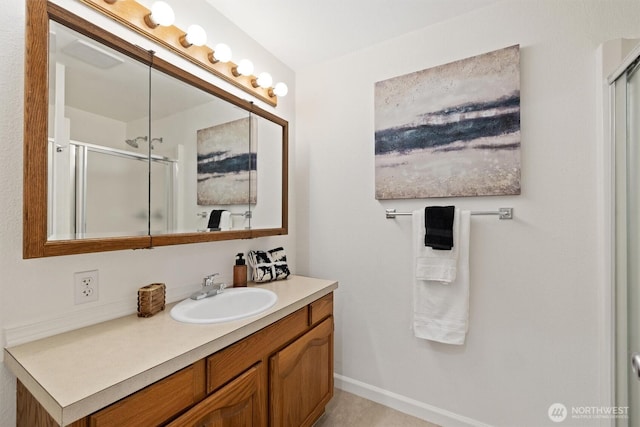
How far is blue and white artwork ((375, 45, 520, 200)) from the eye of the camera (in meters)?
1.46

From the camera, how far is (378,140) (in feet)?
5.93

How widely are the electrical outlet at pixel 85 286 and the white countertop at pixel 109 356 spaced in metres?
0.10

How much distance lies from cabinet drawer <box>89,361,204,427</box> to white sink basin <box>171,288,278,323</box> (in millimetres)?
317

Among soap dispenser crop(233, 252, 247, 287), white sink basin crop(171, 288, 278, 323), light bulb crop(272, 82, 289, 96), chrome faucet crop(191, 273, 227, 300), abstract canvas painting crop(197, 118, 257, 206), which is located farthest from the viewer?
light bulb crop(272, 82, 289, 96)

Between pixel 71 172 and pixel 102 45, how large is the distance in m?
0.48

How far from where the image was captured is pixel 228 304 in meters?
1.43

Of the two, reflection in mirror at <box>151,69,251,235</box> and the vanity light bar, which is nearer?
the vanity light bar

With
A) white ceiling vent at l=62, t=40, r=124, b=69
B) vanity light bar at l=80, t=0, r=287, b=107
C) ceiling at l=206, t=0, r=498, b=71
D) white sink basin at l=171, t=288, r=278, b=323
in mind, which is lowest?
white sink basin at l=171, t=288, r=278, b=323

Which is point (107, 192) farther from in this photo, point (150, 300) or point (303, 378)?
point (303, 378)

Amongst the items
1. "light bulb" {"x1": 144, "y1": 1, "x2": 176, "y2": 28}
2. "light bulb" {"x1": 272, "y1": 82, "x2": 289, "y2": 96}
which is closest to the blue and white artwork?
"light bulb" {"x1": 272, "y1": 82, "x2": 289, "y2": 96}

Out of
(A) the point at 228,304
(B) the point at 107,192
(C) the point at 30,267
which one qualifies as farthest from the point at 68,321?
(A) the point at 228,304

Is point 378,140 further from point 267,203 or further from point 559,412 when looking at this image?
point 559,412

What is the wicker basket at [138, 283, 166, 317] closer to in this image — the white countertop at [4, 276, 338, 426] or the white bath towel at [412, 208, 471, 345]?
the white countertop at [4, 276, 338, 426]

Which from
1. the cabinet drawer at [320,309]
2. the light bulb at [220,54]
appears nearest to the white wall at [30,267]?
the light bulb at [220,54]
